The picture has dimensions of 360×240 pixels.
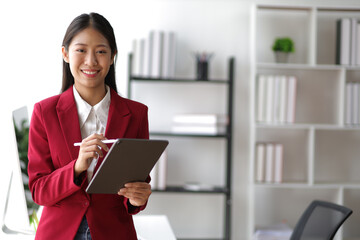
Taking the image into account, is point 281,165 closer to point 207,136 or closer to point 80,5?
point 207,136

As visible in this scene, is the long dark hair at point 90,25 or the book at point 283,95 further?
the book at point 283,95

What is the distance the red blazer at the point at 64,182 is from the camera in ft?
4.00

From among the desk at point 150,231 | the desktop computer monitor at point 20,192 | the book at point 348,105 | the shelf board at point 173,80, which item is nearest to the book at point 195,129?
the shelf board at point 173,80

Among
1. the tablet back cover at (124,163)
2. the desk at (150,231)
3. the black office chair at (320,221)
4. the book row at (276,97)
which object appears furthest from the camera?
the book row at (276,97)

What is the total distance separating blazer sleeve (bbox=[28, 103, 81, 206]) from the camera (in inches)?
46.9

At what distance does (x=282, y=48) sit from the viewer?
3748 millimetres

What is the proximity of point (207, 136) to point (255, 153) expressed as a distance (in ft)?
1.32

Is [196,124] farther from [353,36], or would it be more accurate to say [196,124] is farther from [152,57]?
[353,36]

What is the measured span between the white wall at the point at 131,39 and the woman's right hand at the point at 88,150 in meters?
2.56

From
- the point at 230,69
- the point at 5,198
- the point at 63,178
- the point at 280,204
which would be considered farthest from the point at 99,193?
the point at 280,204

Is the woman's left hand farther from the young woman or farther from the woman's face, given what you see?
the woman's face

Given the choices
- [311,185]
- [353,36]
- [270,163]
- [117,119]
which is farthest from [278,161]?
[117,119]

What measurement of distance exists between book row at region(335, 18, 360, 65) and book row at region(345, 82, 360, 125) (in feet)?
0.64

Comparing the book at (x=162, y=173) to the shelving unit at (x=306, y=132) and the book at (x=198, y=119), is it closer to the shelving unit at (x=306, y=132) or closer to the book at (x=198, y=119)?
the book at (x=198, y=119)
